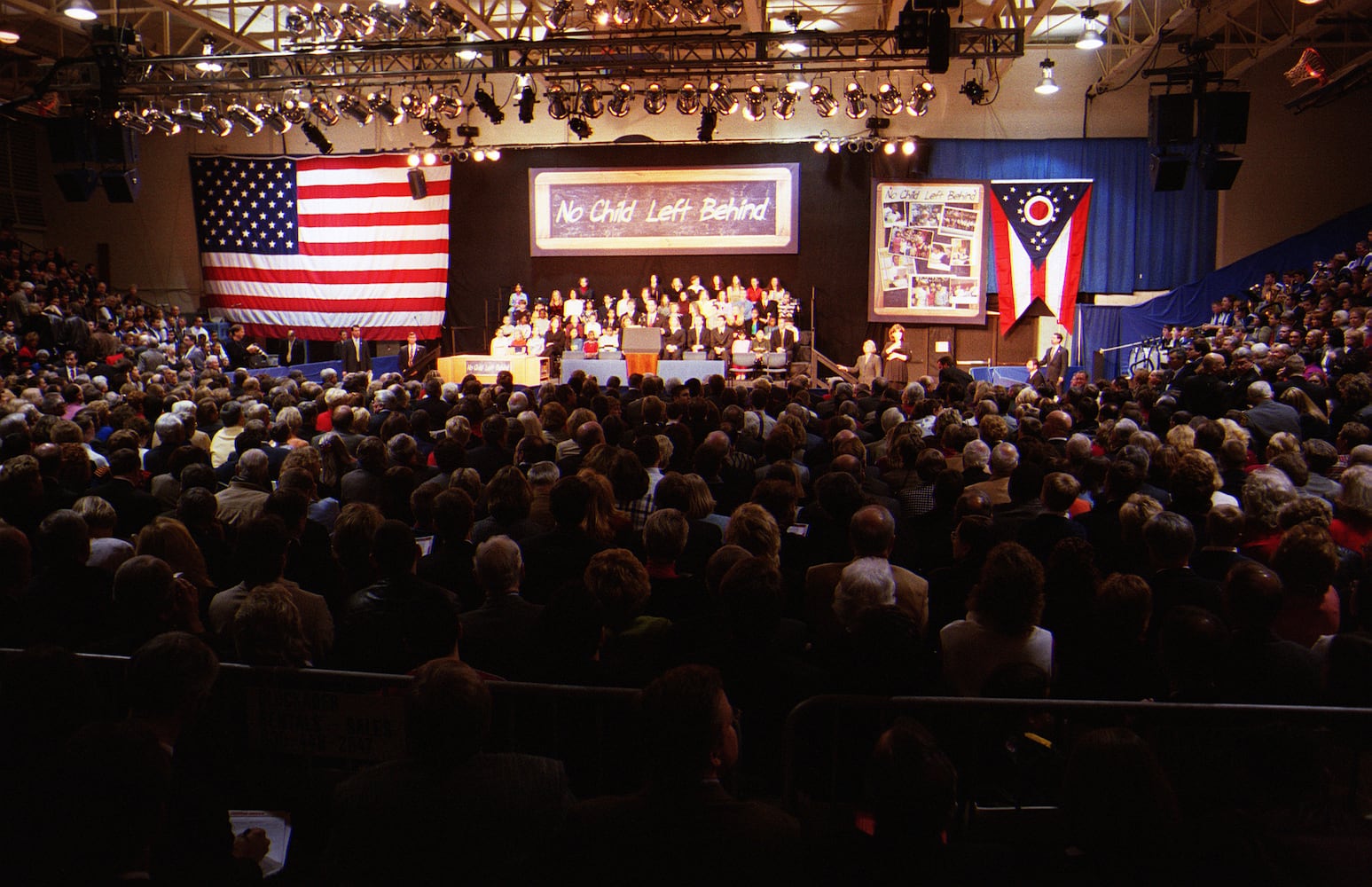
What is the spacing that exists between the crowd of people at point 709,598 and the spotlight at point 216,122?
793cm

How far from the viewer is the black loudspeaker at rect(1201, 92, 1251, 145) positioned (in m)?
9.88

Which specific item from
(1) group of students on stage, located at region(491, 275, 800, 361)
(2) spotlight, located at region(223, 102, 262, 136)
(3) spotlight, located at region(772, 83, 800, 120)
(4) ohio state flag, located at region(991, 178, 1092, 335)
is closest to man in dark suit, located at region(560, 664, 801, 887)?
(3) spotlight, located at region(772, 83, 800, 120)

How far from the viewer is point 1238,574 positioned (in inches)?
101

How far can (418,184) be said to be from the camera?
16875 millimetres

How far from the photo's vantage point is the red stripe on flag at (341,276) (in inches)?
Answer: 698

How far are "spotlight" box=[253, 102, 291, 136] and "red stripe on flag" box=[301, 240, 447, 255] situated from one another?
492 cm

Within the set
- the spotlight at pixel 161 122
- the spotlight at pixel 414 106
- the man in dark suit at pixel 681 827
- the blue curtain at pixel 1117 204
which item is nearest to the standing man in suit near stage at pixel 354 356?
the spotlight at pixel 161 122

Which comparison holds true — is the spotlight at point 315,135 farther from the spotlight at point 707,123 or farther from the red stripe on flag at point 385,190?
the spotlight at point 707,123

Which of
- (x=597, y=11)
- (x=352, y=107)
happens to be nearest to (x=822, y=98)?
(x=597, y=11)

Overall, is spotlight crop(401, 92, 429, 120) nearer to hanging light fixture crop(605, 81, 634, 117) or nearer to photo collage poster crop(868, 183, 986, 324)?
hanging light fixture crop(605, 81, 634, 117)

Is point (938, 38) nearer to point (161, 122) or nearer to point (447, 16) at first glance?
point (447, 16)

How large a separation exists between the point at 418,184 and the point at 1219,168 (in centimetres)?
1236

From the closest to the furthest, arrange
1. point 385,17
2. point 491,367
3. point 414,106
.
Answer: point 385,17 < point 414,106 < point 491,367

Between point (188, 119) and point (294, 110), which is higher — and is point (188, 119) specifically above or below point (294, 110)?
below
